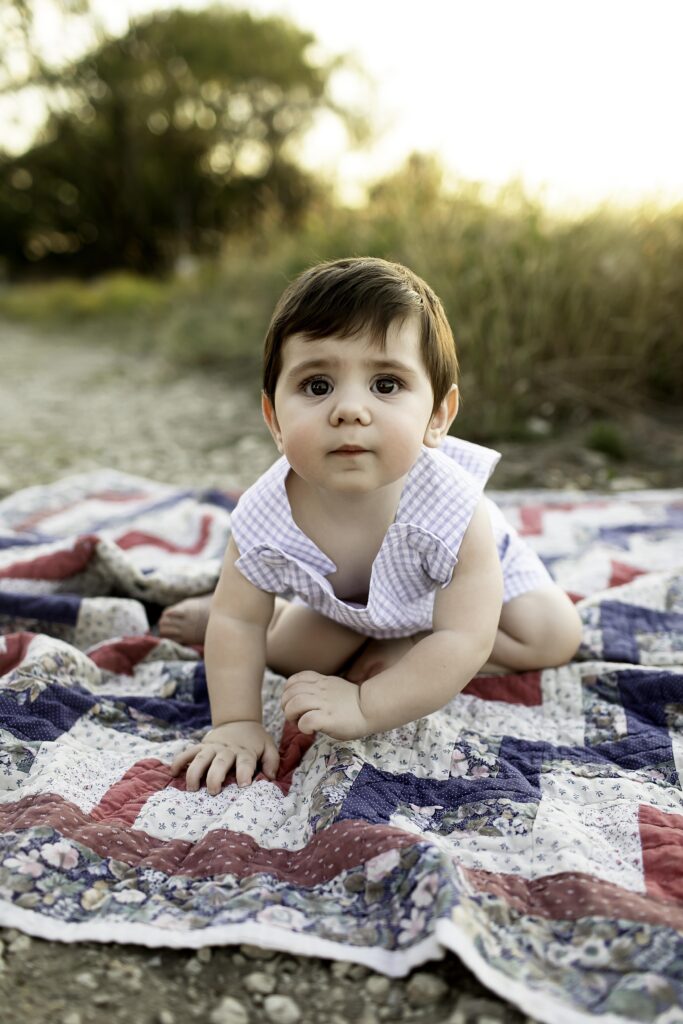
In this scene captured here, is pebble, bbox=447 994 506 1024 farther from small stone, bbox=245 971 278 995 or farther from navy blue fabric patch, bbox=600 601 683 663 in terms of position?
navy blue fabric patch, bbox=600 601 683 663

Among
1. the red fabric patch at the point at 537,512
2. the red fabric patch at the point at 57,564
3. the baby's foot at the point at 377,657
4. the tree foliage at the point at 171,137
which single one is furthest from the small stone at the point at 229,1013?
the tree foliage at the point at 171,137

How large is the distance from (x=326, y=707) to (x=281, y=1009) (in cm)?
47

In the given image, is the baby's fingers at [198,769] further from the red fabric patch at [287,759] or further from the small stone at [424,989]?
the small stone at [424,989]

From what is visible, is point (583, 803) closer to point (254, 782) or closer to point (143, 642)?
point (254, 782)

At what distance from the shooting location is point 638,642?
2.06 metres

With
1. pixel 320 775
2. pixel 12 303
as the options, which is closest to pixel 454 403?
pixel 320 775

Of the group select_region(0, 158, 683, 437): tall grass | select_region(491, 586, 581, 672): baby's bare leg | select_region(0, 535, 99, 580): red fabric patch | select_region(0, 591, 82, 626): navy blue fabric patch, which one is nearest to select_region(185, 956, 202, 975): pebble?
select_region(491, 586, 581, 672): baby's bare leg

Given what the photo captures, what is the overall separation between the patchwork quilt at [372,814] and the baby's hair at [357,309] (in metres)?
0.67

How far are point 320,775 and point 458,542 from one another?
46 centimetres

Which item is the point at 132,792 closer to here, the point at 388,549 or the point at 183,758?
the point at 183,758

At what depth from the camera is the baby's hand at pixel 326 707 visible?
151 cm

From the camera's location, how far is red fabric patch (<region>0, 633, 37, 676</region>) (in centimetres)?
189

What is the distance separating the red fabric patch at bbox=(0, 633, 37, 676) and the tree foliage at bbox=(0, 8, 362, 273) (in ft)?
36.8

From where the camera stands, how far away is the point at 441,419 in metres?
1.64
